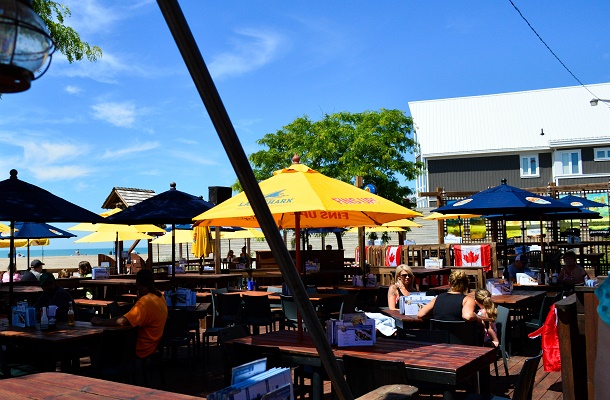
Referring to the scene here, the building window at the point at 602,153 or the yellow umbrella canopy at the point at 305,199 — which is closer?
the yellow umbrella canopy at the point at 305,199

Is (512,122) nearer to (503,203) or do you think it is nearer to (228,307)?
(503,203)

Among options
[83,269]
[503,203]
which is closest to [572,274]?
[503,203]

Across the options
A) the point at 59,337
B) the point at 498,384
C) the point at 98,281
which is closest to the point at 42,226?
the point at 98,281

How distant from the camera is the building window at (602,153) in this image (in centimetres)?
3265

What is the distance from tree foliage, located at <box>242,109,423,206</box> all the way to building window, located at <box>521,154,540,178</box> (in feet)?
37.0

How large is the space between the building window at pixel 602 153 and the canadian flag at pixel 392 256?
20768 millimetres

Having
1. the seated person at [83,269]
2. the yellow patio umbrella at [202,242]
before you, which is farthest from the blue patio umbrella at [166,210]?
the yellow patio umbrella at [202,242]

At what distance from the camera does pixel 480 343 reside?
6.33 metres

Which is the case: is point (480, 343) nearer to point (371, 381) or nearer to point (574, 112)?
point (371, 381)

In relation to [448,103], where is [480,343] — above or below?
below

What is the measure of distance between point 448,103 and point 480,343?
1359 inches

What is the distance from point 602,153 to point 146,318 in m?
31.8

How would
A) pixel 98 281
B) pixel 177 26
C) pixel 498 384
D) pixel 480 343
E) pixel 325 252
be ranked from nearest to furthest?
pixel 177 26, pixel 480 343, pixel 498 384, pixel 98 281, pixel 325 252

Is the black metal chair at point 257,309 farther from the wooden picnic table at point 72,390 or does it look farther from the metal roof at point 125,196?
the metal roof at point 125,196
